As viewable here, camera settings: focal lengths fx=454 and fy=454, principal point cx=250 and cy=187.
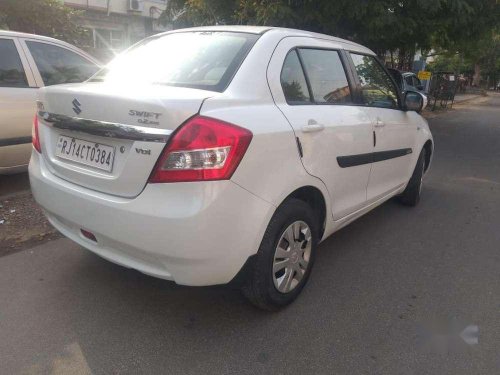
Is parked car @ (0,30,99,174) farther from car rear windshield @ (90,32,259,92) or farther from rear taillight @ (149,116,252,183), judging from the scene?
rear taillight @ (149,116,252,183)

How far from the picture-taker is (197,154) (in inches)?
85.9

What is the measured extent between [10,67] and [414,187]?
440 centimetres

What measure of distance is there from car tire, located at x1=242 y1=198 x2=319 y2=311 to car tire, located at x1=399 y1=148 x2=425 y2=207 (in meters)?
2.22

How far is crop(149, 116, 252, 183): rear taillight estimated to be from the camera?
2180 millimetres

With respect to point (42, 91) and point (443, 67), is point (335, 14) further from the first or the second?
point (443, 67)

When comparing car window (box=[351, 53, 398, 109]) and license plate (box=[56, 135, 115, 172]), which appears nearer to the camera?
license plate (box=[56, 135, 115, 172])

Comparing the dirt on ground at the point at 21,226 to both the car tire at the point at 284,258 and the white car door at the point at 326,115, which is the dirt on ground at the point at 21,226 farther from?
the white car door at the point at 326,115

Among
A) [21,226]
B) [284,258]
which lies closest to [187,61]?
[284,258]

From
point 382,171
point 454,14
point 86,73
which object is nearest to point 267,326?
point 382,171

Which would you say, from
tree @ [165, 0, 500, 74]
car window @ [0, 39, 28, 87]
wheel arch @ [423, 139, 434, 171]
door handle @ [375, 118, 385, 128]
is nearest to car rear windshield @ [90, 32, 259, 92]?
door handle @ [375, 118, 385, 128]

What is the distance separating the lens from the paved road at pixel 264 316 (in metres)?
2.40

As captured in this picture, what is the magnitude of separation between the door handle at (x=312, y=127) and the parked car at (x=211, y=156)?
0.01 m

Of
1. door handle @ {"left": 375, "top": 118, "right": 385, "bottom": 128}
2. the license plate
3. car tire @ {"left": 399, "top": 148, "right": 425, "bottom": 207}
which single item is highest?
door handle @ {"left": 375, "top": 118, "right": 385, "bottom": 128}

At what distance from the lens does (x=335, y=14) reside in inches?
345
